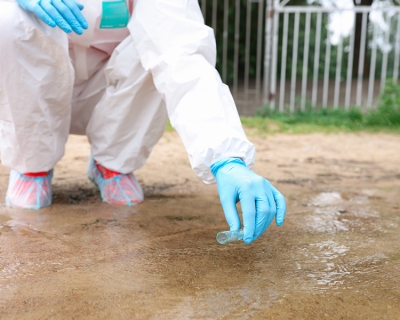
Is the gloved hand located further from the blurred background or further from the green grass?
the blurred background

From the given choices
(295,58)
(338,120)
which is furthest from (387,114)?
(295,58)

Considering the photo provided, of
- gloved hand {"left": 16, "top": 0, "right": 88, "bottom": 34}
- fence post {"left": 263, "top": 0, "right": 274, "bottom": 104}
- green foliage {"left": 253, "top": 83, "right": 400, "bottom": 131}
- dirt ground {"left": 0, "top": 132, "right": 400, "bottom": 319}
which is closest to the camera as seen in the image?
dirt ground {"left": 0, "top": 132, "right": 400, "bottom": 319}

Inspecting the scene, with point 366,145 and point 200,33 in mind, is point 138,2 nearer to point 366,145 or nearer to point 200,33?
point 200,33

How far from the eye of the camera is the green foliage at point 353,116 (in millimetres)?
4637

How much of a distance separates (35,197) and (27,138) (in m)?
0.22

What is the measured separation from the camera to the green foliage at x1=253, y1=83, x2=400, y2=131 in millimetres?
4637

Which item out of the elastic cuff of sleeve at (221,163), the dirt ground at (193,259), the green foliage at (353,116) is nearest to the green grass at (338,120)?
the green foliage at (353,116)

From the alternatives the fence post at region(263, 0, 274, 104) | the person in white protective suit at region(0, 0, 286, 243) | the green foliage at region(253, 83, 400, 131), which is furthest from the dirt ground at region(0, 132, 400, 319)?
the fence post at region(263, 0, 274, 104)

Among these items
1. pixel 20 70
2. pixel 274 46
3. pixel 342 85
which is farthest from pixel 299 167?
pixel 342 85

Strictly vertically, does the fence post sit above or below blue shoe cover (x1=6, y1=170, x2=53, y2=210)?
above

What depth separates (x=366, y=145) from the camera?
3.66 meters

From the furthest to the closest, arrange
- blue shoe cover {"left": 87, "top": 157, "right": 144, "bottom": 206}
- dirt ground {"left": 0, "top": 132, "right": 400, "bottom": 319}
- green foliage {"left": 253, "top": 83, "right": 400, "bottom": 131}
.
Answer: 1. green foliage {"left": 253, "top": 83, "right": 400, "bottom": 131}
2. blue shoe cover {"left": 87, "top": 157, "right": 144, "bottom": 206}
3. dirt ground {"left": 0, "top": 132, "right": 400, "bottom": 319}

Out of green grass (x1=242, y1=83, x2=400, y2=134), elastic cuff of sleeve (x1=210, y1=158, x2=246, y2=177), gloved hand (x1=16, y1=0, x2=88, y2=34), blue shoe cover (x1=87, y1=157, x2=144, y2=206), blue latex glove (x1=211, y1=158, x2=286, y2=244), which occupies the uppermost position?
gloved hand (x1=16, y1=0, x2=88, y2=34)

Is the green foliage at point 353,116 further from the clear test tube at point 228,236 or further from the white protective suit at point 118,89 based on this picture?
the clear test tube at point 228,236
